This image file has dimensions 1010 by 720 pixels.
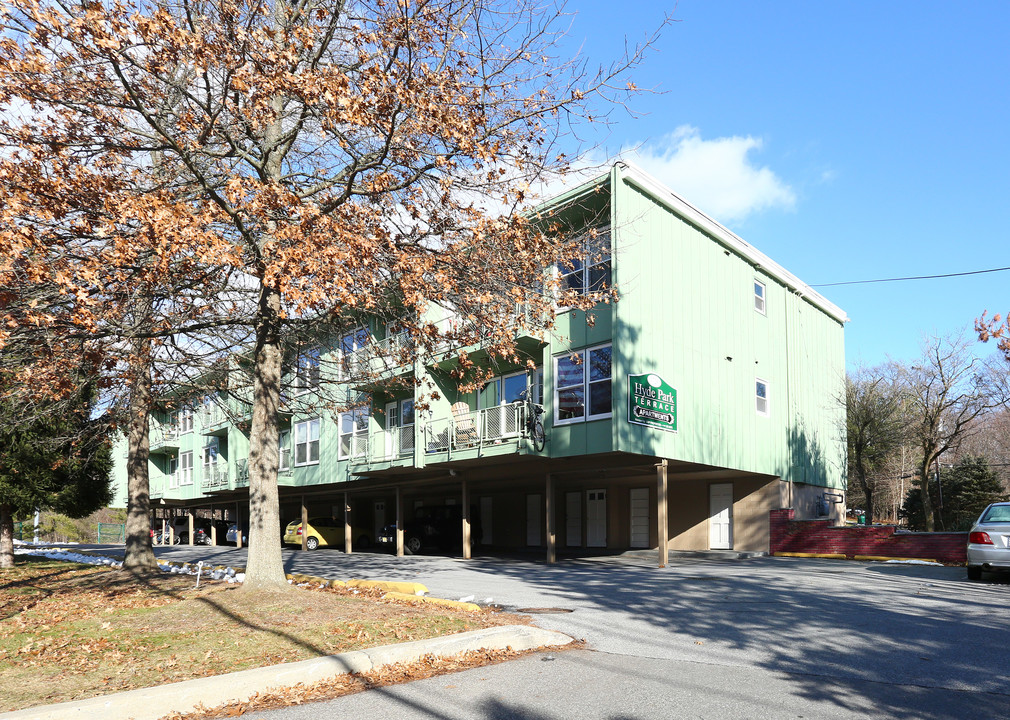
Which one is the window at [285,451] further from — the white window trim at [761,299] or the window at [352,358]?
the white window trim at [761,299]

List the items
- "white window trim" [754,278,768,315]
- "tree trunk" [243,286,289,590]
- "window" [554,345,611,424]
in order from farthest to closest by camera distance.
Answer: "white window trim" [754,278,768,315], "window" [554,345,611,424], "tree trunk" [243,286,289,590]

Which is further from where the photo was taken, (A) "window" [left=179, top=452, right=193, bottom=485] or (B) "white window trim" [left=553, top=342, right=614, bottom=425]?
(A) "window" [left=179, top=452, right=193, bottom=485]

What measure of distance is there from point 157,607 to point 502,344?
612cm

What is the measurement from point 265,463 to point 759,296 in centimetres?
1926

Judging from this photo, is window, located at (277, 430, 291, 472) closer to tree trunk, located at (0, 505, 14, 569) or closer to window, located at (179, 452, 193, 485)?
window, located at (179, 452, 193, 485)

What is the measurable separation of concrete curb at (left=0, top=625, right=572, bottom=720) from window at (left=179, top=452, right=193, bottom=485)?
129ft

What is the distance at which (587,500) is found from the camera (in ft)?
90.9

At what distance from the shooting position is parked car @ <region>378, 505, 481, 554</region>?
27.9m

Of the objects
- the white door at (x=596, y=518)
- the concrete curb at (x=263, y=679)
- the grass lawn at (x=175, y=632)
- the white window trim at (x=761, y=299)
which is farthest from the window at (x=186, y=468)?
the concrete curb at (x=263, y=679)

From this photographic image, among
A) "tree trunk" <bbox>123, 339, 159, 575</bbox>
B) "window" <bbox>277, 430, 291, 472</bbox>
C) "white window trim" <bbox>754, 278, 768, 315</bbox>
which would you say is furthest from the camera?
"window" <bbox>277, 430, 291, 472</bbox>

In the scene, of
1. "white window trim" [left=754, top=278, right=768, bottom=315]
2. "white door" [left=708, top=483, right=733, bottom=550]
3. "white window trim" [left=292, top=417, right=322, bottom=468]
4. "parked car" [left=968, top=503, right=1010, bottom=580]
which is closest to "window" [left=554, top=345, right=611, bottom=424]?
"white door" [left=708, top=483, right=733, bottom=550]

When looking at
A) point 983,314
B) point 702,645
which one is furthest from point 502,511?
point 702,645

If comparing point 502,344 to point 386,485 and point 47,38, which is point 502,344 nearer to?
point 47,38

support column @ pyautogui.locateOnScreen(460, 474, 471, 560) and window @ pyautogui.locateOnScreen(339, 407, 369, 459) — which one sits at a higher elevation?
window @ pyautogui.locateOnScreen(339, 407, 369, 459)
